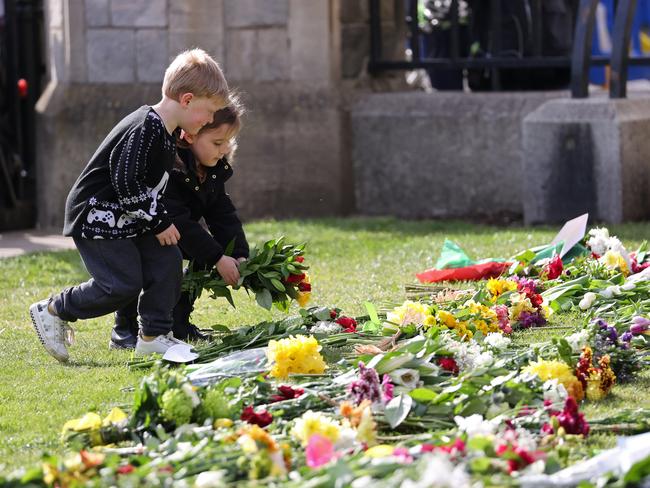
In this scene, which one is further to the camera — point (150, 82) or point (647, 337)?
point (150, 82)

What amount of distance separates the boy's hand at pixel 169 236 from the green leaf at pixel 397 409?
1.53m

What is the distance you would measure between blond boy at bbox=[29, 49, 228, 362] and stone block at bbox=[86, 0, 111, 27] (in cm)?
447

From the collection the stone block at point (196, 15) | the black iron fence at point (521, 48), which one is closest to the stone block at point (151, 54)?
the stone block at point (196, 15)

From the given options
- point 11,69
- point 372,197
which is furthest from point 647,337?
point 11,69

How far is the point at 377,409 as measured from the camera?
364 cm

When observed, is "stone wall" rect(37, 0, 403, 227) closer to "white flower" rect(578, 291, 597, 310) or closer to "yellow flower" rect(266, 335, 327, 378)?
"white flower" rect(578, 291, 597, 310)

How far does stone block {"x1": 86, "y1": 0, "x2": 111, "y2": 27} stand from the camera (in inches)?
364

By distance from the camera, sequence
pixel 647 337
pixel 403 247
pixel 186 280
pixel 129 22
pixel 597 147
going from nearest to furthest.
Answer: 1. pixel 647 337
2. pixel 186 280
3. pixel 403 247
4. pixel 597 147
5. pixel 129 22

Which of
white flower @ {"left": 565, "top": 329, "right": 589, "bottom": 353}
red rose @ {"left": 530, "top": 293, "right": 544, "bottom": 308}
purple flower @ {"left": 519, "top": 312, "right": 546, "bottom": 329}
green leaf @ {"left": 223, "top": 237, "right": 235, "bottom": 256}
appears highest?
green leaf @ {"left": 223, "top": 237, "right": 235, "bottom": 256}

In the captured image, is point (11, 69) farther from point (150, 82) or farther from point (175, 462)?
point (175, 462)

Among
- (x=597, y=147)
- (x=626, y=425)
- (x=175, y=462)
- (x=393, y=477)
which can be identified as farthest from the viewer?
(x=597, y=147)

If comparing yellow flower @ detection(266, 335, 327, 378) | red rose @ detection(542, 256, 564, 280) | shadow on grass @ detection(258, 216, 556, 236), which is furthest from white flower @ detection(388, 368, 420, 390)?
shadow on grass @ detection(258, 216, 556, 236)

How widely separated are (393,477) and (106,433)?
1061 millimetres

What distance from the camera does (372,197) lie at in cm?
984
